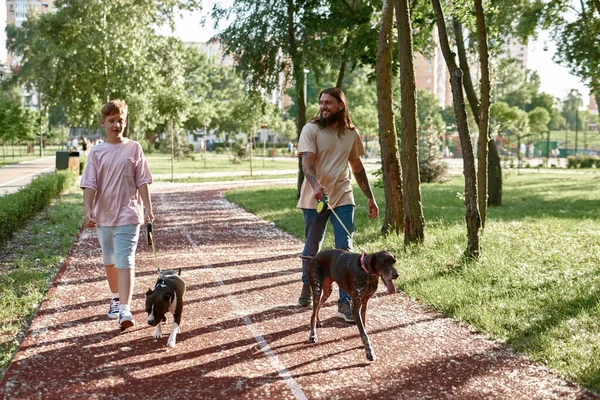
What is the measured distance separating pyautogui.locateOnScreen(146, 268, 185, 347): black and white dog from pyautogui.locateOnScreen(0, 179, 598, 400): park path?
0.12 m

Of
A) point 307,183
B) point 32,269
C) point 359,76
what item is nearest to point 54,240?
point 32,269

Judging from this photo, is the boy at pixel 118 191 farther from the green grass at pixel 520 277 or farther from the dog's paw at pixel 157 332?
the green grass at pixel 520 277

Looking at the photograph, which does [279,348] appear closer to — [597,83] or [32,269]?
[32,269]

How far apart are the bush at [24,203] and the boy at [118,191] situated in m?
5.30

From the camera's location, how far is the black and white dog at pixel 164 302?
200 inches

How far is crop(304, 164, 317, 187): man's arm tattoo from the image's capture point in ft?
18.8

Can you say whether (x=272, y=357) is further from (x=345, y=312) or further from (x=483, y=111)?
(x=483, y=111)

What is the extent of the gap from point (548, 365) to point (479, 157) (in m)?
7.81

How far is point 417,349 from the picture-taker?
521 centimetres

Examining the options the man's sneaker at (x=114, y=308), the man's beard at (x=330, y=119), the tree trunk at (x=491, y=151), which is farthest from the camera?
the tree trunk at (x=491, y=151)

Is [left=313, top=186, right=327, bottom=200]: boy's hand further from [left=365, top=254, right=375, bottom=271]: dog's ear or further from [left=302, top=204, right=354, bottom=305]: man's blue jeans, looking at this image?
[left=365, top=254, right=375, bottom=271]: dog's ear

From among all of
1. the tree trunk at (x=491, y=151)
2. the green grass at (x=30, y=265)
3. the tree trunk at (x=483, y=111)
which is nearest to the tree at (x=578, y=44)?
the tree trunk at (x=491, y=151)

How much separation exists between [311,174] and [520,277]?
312cm

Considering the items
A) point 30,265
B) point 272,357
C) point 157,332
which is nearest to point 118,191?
point 157,332
